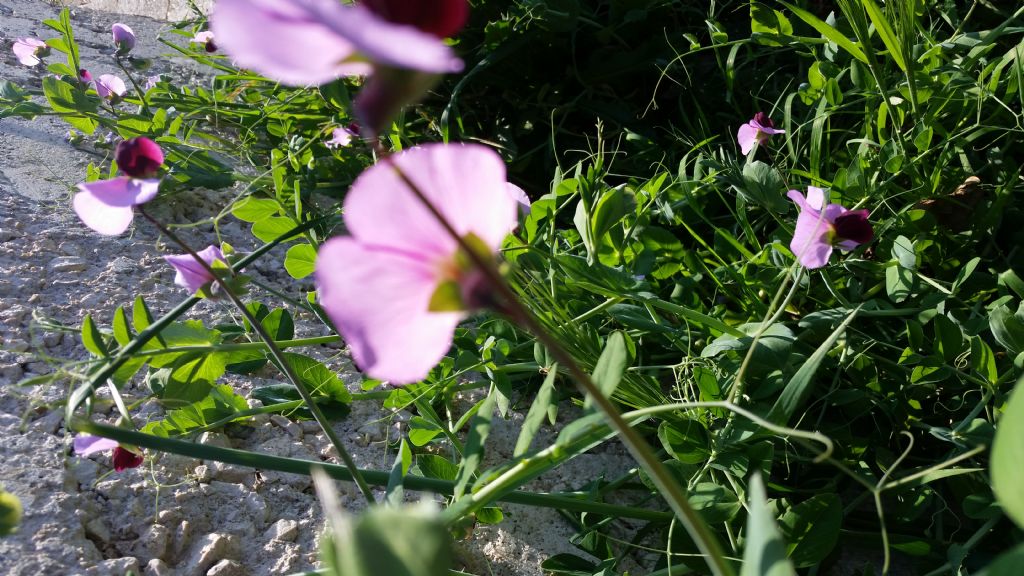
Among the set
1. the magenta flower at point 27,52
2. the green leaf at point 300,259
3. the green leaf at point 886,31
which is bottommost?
the green leaf at point 886,31

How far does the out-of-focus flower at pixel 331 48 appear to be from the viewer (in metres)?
0.19

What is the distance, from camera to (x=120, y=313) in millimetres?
555

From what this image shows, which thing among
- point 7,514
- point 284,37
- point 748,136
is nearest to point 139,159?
point 7,514

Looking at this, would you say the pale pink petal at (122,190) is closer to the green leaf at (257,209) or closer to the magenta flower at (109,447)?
the magenta flower at (109,447)

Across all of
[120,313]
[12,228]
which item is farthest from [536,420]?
[12,228]

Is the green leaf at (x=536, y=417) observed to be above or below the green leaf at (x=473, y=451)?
above

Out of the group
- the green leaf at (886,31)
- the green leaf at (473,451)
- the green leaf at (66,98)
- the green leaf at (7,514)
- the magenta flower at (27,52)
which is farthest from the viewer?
the magenta flower at (27,52)

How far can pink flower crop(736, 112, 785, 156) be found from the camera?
0.88 m

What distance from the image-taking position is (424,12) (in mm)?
247

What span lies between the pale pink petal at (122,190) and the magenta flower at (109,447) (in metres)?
0.19

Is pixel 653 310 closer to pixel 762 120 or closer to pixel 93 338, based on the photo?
pixel 762 120

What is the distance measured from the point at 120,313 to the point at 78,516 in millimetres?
184

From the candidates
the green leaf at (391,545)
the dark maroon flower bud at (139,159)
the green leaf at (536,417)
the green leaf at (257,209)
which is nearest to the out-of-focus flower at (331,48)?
the green leaf at (391,545)

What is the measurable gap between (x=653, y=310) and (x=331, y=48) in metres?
0.60
